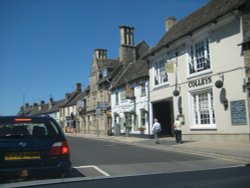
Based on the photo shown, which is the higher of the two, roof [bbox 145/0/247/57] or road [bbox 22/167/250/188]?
roof [bbox 145/0/247/57]

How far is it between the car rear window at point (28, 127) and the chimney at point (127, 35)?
35.6 meters

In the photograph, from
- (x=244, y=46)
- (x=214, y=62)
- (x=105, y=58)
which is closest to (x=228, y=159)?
(x=244, y=46)

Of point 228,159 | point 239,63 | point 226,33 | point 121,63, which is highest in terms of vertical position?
Result: point 121,63

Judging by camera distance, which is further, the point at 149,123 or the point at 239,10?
the point at 149,123

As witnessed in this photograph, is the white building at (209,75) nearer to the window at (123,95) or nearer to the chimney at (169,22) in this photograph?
the chimney at (169,22)

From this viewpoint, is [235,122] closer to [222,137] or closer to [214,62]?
[222,137]

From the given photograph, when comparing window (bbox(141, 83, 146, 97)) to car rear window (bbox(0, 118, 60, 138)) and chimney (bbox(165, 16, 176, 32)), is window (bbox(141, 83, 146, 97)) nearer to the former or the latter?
chimney (bbox(165, 16, 176, 32))

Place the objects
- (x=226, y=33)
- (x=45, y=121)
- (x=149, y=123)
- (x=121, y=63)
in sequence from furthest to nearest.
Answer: (x=121, y=63) → (x=149, y=123) → (x=226, y=33) → (x=45, y=121)

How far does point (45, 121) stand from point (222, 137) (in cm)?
1444

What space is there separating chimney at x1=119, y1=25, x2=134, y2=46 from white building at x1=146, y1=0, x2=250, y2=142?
15.4 m

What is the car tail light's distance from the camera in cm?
709

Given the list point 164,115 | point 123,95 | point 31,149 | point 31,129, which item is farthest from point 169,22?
point 31,149

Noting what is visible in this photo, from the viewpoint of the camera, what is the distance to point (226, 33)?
1958cm

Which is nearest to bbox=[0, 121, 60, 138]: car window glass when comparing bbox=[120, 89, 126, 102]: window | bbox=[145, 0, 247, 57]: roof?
bbox=[145, 0, 247, 57]: roof
